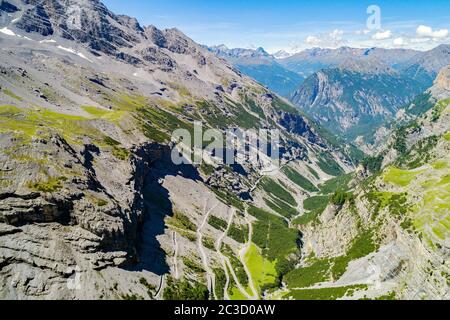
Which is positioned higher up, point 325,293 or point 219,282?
point 325,293

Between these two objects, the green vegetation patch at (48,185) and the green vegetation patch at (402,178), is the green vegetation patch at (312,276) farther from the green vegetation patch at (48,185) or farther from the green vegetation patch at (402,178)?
the green vegetation patch at (48,185)

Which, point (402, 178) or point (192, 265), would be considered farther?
point (402, 178)

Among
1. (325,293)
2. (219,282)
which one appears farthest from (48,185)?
(325,293)

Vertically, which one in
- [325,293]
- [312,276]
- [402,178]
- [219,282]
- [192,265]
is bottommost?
[219,282]

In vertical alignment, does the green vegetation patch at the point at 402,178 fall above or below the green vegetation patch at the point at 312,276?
above

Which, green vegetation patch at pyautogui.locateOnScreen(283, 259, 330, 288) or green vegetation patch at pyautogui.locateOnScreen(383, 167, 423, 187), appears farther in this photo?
green vegetation patch at pyautogui.locateOnScreen(383, 167, 423, 187)

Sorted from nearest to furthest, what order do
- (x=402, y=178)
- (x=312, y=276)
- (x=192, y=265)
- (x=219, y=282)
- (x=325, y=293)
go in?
(x=325, y=293), (x=219, y=282), (x=192, y=265), (x=312, y=276), (x=402, y=178)

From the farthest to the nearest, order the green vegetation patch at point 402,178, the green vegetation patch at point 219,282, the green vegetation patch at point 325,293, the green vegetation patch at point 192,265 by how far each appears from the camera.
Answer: the green vegetation patch at point 402,178, the green vegetation patch at point 192,265, the green vegetation patch at point 219,282, the green vegetation patch at point 325,293

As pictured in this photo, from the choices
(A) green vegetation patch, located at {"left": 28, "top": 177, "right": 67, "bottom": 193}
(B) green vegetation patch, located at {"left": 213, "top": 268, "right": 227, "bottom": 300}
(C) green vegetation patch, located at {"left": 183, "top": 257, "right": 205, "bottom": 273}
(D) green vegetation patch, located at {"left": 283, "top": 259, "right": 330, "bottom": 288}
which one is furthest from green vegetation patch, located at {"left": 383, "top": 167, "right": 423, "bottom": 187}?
(A) green vegetation patch, located at {"left": 28, "top": 177, "right": 67, "bottom": 193}

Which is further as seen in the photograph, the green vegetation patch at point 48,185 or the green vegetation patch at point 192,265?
the green vegetation patch at point 192,265

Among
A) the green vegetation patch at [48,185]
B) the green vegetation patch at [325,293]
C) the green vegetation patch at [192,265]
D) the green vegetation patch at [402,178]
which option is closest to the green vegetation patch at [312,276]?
the green vegetation patch at [325,293]

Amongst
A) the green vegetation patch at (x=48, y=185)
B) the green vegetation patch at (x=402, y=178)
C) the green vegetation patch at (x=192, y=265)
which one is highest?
the green vegetation patch at (x=48, y=185)

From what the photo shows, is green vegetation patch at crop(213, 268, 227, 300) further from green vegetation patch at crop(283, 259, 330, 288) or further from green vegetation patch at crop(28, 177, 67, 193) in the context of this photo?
green vegetation patch at crop(28, 177, 67, 193)

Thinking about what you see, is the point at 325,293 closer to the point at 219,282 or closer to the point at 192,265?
the point at 219,282
